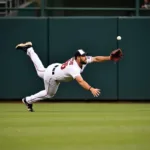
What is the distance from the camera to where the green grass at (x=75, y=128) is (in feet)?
27.5

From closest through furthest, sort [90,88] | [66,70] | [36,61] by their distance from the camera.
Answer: [90,88] → [66,70] → [36,61]

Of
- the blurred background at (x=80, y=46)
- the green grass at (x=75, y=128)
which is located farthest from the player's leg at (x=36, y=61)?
the blurred background at (x=80, y=46)

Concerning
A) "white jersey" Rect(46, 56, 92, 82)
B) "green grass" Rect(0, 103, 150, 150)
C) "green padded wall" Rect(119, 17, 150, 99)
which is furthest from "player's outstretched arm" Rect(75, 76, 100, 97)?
"green padded wall" Rect(119, 17, 150, 99)

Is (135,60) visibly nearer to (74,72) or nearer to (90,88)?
(74,72)

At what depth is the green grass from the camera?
27.5ft

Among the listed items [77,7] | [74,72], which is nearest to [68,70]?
[74,72]

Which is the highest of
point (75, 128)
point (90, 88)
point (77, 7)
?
point (77, 7)

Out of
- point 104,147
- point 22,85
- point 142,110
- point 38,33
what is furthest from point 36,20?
point 104,147

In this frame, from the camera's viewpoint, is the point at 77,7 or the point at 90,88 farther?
the point at 77,7

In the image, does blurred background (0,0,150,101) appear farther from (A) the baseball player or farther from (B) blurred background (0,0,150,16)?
(A) the baseball player

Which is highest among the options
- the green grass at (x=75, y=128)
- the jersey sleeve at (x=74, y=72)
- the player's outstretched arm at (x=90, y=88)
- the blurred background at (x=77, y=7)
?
the blurred background at (x=77, y=7)

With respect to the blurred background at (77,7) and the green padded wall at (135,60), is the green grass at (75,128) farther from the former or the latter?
the blurred background at (77,7)

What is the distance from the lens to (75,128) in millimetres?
10117

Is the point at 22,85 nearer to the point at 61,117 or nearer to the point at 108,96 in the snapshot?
the point at 108,96
